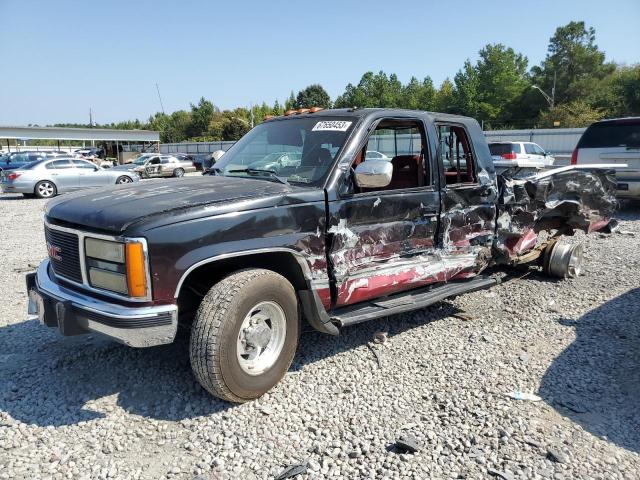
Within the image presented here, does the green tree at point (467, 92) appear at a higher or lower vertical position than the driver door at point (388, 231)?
higher

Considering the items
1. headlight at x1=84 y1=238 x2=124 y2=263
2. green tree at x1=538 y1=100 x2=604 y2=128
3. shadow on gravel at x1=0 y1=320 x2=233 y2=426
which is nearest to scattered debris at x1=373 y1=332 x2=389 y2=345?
shadow on gravel at x1=0 y1=320 x2=233 y2=426

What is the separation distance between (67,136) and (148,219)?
54636 mm

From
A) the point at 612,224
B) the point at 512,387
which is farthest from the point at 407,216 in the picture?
the point at 612,224

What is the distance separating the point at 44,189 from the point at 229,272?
1815 cm

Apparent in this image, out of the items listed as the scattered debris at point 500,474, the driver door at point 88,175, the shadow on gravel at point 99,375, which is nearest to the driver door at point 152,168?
the driver door at point 88,175

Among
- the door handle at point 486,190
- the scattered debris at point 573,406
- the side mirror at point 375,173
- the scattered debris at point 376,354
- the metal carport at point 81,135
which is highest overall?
the metal carport at point 81,135

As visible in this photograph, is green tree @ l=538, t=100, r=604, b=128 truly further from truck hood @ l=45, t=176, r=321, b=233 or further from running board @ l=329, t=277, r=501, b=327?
truck hood @ l=45, t=176, r=321, b=233

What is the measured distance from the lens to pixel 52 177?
61.1 ft

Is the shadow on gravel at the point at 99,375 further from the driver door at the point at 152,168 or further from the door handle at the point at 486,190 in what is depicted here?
the driver door at the point at 152,168

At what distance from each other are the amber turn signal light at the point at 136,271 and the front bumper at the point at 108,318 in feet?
0.38

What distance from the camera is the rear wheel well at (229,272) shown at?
3459mm

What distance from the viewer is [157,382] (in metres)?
3.62

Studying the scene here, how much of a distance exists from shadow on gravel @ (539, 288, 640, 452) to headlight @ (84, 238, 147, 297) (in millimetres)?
2894

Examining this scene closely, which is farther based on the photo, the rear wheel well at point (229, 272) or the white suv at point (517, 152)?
the white suv at point (517, 152)
